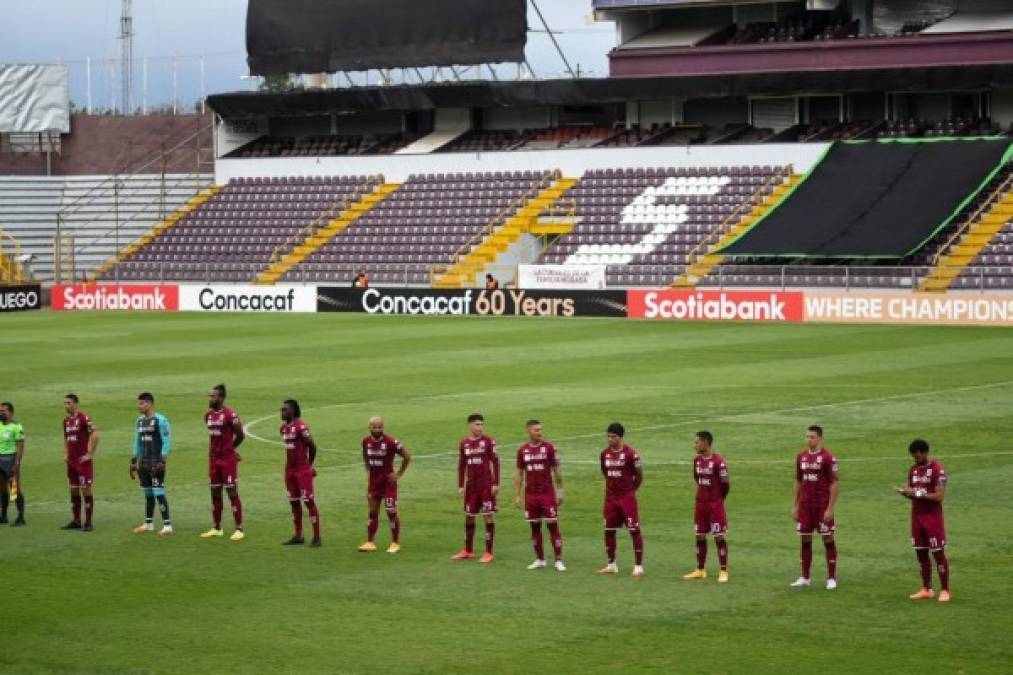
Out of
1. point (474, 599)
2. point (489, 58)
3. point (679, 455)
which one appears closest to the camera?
point (474, 599)

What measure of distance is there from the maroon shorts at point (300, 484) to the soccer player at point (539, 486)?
3.14 meters

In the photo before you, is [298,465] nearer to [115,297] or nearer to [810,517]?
[810,517]

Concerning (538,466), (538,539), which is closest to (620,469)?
(538,466)

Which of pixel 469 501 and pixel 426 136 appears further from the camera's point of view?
pixel 426 136

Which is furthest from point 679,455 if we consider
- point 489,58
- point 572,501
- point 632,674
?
point 489,58

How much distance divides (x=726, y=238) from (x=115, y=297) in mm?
24299

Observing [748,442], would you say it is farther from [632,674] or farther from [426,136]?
[426,136]

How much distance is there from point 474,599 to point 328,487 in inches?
345

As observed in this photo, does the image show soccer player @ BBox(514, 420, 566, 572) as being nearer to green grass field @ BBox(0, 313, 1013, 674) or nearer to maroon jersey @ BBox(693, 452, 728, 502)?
green grass field @ BBox(0, 313, 1013, 674)

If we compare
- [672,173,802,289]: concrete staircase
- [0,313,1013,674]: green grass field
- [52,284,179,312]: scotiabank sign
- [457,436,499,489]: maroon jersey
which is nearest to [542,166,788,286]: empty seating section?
[672,173,802,289]: concrete staircase

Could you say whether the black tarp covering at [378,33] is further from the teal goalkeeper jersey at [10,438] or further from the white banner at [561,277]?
the teal goalkeeper jersey at [10,438]

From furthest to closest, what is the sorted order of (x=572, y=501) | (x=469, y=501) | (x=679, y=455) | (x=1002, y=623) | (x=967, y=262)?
(x=967, y=262), (x=679, y=455), (x=572, y=501), (x=469, y=501), (x=1002, y=623)

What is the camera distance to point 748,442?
32344mm

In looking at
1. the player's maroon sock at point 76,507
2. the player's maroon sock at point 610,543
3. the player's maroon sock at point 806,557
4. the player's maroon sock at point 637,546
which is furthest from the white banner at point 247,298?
the player's maroon sock at point 806,557
